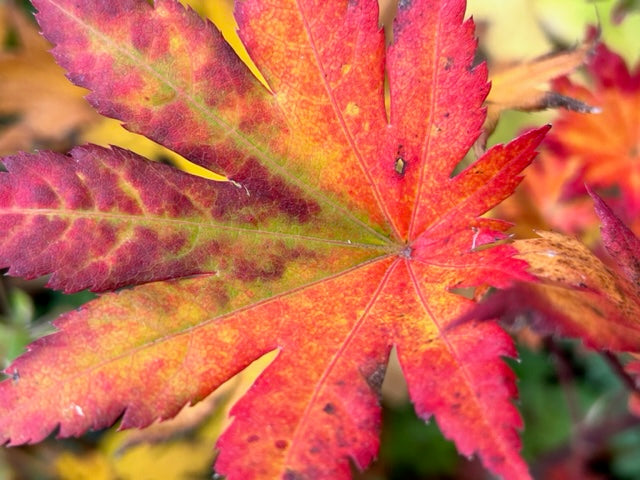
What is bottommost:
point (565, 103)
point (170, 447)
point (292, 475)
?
point (170, 447)

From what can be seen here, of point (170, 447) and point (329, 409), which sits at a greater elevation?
point (329, 409)

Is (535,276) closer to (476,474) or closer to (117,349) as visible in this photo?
(117,349)

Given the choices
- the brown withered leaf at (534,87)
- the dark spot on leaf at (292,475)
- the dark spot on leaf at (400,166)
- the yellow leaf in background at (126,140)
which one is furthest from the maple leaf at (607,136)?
the dark spot on leaf at (292,475)

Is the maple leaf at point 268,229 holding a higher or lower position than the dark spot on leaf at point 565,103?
lower

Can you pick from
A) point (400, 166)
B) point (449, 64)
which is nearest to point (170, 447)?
point (400, 166)

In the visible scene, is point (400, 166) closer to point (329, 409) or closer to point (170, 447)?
point (329, 409)

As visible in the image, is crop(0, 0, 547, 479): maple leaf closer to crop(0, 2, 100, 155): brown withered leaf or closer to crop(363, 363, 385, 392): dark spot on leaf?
crop(363, 363, 385, 392): dark spot on leaf

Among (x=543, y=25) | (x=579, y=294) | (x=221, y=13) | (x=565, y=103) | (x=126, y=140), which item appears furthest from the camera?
(x=543, y=25)

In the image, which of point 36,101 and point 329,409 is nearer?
point 329,409

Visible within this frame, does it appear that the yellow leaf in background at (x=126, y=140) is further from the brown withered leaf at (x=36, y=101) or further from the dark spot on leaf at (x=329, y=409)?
the dark spot on leaf at (x=329, y=409)
